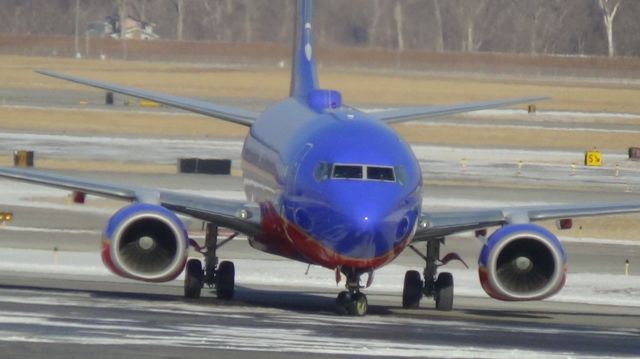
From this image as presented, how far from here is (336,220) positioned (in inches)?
827

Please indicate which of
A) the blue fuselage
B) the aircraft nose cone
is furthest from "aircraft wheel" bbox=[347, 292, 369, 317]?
the aircraft nose cone

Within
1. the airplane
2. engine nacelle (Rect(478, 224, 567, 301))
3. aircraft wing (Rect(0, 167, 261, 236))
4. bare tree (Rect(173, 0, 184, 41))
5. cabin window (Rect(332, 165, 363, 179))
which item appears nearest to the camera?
the airplane

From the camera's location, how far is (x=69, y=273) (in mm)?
29531

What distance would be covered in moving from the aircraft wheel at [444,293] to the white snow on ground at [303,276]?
3.84 metres

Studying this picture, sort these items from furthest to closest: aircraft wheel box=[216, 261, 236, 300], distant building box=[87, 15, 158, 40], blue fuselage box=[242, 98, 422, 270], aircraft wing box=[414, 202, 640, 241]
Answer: distant building box=[87, 15, 158, 40], aircraft wheel box=[216, 261, 236, 300], aircraft wing box=[414, 202, 640, 241], blue fuselage box=[242, 98, 422, 270]

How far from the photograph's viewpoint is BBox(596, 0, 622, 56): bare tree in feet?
496

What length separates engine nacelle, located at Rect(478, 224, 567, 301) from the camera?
23000 mm

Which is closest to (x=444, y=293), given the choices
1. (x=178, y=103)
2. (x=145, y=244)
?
(x=145, y=244)

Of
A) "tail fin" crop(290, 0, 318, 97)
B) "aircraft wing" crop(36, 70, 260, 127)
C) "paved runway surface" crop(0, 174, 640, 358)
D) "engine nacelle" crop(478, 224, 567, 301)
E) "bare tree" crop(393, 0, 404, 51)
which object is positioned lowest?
"paved runway surface" crop(0, 174, 640, 358)

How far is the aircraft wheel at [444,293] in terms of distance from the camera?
82.0 ft

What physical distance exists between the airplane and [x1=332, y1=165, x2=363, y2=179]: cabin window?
1 cm

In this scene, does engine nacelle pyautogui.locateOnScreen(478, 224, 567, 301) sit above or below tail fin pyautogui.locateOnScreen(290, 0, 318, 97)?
below

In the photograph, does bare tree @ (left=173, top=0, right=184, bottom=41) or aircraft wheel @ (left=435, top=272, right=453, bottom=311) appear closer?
aircraft wheel @ (left=435, top=272, right=453, bottom=311)

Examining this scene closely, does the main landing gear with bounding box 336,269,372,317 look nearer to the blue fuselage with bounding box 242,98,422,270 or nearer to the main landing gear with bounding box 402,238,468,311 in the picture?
the blue fuselage with bounding box 242,98,422,270
